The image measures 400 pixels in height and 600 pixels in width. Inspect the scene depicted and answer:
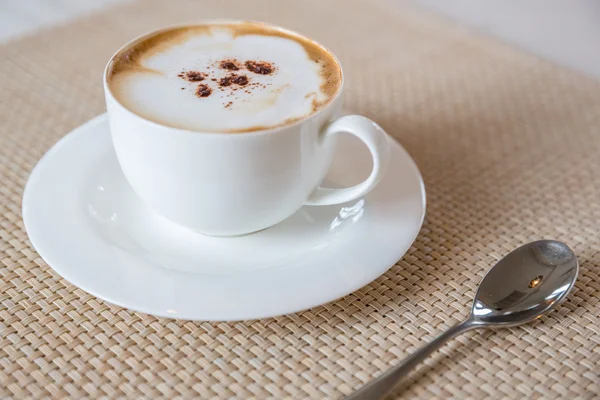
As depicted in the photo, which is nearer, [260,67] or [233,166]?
[233,166]

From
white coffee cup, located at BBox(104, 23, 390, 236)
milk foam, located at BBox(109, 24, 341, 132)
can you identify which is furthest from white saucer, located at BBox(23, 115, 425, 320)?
milk foam, located at BBox(109, 24, 341, 132)

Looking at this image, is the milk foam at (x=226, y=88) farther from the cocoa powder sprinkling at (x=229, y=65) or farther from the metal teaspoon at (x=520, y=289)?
the metal teaspoon at (x=520, y=289)

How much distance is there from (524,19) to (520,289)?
132cm

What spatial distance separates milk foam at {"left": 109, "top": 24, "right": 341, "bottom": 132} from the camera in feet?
2.37

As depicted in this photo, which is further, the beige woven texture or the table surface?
the table surface

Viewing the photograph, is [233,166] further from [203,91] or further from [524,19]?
[524,19]

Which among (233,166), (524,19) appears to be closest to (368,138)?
(233,166)

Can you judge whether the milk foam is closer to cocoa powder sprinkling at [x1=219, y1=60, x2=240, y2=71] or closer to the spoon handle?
cocoa powder sprinkling at [x1=219, y1=60, x2=240, y2=71]

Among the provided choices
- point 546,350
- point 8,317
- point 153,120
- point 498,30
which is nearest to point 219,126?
point 153,120

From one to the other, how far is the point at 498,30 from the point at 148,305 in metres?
1.45

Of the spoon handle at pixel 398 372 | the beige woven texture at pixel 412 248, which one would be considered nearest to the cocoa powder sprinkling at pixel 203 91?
the beige woven texture at pixel 412 248

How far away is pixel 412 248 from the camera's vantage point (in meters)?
0.82

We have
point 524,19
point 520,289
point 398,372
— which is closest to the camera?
point 398,372

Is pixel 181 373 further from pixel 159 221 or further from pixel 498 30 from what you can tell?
pixel 498 30
